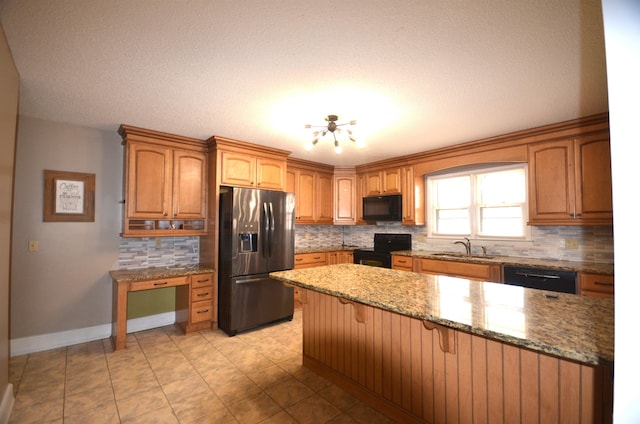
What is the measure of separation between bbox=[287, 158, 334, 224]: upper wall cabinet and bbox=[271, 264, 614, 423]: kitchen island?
2.43m

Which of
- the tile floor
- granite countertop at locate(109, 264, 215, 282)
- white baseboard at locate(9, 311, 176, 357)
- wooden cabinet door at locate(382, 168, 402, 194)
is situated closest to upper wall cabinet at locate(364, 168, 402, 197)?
wooden cabinet door at locate(382, 168, 402, 194)

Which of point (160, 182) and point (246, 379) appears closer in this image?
point (246, 379)

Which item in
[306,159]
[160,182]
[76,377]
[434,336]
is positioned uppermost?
[306,159]

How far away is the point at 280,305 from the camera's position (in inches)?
149

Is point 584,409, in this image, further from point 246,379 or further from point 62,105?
point 62,105

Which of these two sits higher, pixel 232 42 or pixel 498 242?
pixel 232 42

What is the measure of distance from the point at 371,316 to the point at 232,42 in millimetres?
1972

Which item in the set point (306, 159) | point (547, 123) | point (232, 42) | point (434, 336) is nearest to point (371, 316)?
point (434, 336)

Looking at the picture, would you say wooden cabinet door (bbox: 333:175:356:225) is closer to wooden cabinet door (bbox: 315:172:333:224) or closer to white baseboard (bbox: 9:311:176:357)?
wooden cabinet door (bbox: 315:172:333:224)

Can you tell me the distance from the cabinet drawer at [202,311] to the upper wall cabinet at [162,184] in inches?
33.9

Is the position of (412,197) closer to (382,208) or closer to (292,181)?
(382,208)

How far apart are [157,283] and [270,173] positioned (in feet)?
6.30

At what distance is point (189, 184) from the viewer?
3.60 m

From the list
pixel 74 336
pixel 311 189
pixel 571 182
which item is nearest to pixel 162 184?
pixel 74 336
